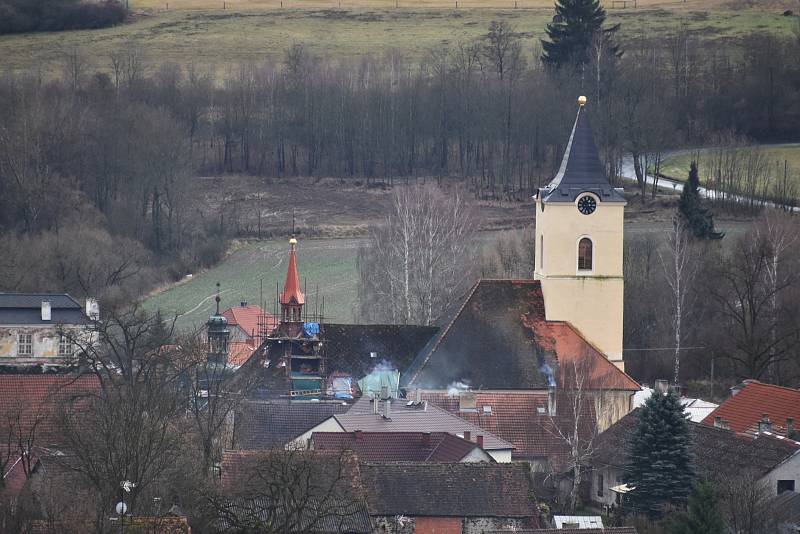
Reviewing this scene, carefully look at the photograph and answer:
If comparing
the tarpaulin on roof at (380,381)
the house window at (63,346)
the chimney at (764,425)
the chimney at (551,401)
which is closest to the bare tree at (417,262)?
the house window at (63,346)

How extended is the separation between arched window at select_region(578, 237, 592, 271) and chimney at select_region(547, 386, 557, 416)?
5757 mm

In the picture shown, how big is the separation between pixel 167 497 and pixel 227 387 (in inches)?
565

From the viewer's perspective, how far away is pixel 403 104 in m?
128

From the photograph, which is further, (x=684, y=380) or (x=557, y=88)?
(x=557, y=88)

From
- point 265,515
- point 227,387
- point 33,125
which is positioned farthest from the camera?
point 33,125

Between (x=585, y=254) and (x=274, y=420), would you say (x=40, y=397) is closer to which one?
(x=274, y=420)

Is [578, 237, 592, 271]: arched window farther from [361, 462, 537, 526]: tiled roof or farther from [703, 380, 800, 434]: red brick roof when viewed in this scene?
[361, 462, 537, 526]: tiled roof

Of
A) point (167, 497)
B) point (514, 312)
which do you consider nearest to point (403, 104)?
point (514, 312)

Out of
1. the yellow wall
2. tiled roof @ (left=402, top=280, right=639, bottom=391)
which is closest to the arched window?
the yellow wall

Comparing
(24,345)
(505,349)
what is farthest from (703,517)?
(24,345)

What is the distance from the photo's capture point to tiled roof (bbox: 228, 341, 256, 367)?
8394 centimetres

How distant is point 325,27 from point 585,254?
82.1 m

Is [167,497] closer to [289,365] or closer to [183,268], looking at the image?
[289,365]

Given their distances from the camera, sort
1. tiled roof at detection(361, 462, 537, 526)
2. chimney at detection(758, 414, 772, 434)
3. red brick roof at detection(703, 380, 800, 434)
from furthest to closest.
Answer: red brick roof at detection(703, 380, 800, 434), chimney at detection(758, 414, 772, 434), tiled roof at detection(361, 462, 537, 526)
